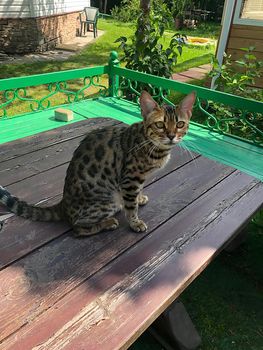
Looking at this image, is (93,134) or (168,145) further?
(93,134)

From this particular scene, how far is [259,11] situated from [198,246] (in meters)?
5.87

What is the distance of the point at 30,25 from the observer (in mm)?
10930

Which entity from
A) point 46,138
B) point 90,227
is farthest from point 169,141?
point 46,138

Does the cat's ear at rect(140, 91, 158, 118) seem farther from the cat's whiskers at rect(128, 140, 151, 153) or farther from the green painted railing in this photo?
the green painted railing

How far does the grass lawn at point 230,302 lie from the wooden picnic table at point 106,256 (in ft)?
3.77

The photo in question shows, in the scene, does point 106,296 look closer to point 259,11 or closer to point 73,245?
point 73,245

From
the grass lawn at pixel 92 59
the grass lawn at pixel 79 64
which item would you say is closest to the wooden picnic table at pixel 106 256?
the grass lawn at pixel 79 64

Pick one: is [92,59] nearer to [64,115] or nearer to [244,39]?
[244,39]

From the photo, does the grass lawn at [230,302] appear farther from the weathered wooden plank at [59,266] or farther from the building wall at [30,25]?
the building wall at [30,25]

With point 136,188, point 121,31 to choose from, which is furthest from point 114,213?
point 121,31

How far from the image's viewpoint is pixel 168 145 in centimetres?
218

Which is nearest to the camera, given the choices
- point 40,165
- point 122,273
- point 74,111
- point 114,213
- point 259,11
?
point 122,273

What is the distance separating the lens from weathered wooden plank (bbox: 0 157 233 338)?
5.15ft

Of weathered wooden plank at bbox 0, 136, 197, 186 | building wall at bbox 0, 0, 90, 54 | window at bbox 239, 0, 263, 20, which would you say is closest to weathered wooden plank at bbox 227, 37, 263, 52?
window at bbox 239, 0, 263, 20
